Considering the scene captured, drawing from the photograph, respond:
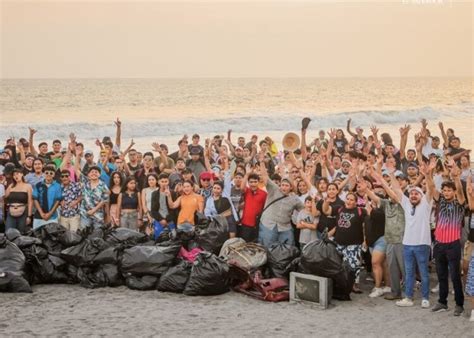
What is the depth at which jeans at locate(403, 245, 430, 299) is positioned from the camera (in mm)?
7262

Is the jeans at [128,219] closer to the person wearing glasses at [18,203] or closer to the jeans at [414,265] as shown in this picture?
the person wearing glasses at [18,203]

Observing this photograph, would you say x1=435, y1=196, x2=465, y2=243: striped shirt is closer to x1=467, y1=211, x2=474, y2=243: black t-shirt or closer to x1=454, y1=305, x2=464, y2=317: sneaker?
x1=467, y1=211, x2=474, y2=243: black t-shirt

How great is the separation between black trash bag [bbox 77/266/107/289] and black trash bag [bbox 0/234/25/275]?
2.08 ft

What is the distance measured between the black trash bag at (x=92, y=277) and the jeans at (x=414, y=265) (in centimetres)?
321

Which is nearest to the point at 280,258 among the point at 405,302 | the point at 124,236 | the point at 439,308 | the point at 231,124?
the point at 405,302

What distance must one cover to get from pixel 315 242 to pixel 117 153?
16.8ft

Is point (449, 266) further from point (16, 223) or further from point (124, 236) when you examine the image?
point (16, 223)

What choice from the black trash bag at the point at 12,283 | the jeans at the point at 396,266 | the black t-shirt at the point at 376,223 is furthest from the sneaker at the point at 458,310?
the black trash bag at the point at 12,283

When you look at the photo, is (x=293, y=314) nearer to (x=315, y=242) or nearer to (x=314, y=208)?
(x=315, y=242)

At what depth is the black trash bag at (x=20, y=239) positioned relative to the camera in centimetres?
811

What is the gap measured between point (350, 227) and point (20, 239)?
3.64 meters

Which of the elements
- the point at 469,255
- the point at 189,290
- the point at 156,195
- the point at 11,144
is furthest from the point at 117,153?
the point at 469,255

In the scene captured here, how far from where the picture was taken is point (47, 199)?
29.2 feet

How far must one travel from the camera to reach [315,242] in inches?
294
